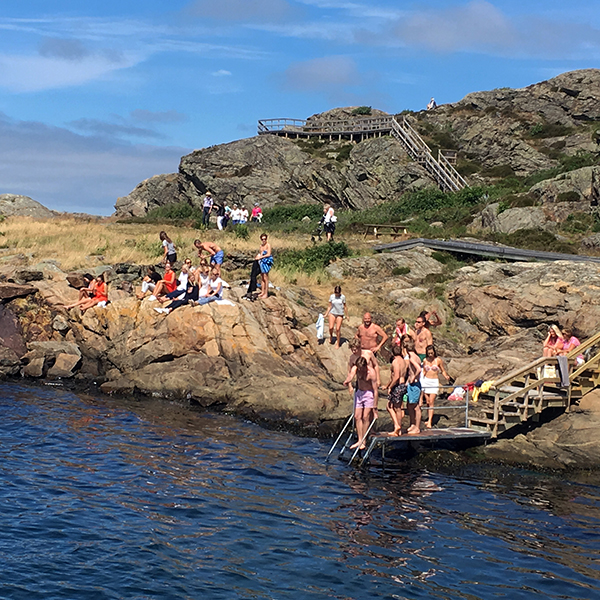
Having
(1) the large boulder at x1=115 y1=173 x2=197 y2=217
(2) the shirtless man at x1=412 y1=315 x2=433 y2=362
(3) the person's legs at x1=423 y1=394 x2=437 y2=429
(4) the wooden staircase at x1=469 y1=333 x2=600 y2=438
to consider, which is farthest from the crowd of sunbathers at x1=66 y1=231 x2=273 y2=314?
(1) the large boulder at x1=115 y1=173 x2=197 y2=217

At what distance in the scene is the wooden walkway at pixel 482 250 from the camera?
97.4 ft

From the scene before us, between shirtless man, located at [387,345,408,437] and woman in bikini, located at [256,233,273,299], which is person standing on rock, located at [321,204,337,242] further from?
shirtless man, located at [387,345,408,437]

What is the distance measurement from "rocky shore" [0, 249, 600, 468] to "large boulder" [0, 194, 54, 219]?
1876cm

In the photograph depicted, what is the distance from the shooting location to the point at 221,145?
61875 millimetres

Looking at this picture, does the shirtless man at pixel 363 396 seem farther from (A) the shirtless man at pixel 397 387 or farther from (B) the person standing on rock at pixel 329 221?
(B) the person standing on rock at pixel 329 221

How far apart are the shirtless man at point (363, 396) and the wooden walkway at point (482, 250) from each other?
16.0 m

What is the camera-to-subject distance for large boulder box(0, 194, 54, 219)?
4626 centimetres

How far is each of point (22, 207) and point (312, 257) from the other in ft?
80.5

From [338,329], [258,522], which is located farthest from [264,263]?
[258,522]

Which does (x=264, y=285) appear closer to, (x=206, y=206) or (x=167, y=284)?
(x=167, y=284)

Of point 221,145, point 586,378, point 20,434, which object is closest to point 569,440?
point 586,378

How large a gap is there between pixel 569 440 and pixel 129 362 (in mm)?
12483

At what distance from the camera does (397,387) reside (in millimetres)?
16250

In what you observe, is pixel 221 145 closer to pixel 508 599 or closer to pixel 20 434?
pixel 20 434
